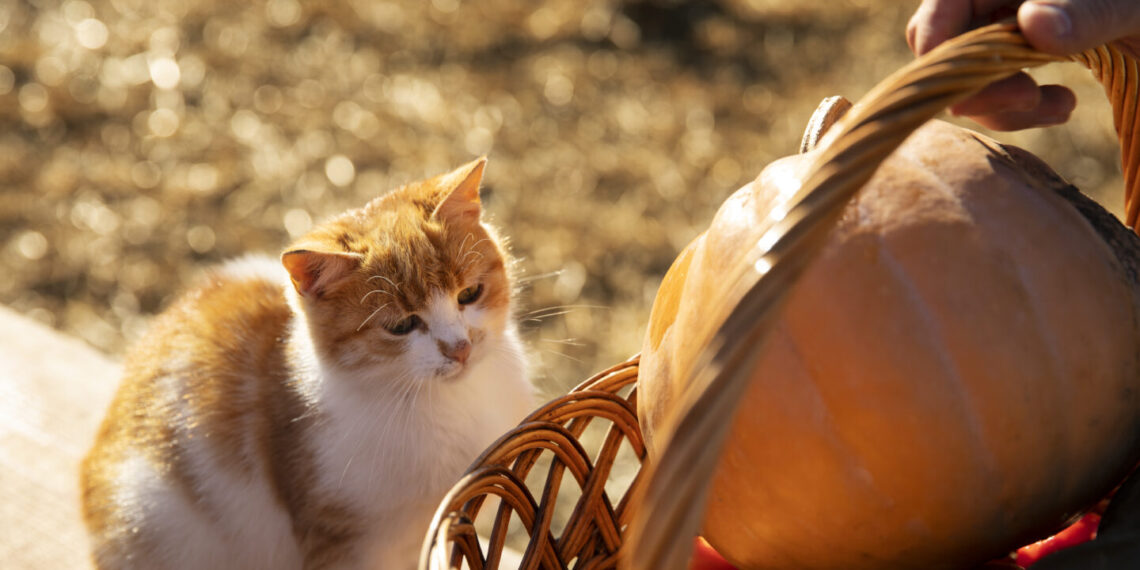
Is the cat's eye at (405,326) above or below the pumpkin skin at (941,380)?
above

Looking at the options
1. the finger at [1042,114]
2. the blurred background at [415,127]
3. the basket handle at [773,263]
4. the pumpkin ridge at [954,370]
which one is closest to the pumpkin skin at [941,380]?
the pumpkin ridge at [954,370]

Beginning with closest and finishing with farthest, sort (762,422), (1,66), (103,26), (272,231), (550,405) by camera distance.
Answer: (762,422) < (550,405) < (272,231) < (1,66) < (103,26)

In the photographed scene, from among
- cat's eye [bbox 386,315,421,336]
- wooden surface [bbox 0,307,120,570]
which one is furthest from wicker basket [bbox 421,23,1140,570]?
wooden surface [bbox 0,307,120,570]

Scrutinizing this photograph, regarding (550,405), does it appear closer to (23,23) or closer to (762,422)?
(762,422)

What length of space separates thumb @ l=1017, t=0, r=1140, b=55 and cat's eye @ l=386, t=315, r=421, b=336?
0.70 meters

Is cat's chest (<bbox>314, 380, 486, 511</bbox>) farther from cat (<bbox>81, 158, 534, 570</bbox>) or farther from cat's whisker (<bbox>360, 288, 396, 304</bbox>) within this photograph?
cat's whisker (<bbox>360, 288, 396, 304</bbox>)

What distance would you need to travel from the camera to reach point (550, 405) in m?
1.08

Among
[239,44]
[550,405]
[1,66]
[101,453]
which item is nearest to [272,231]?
[239,44]

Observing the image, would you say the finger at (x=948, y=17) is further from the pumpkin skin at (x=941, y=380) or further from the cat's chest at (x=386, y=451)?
the cat's chest at (x=386, y=451)

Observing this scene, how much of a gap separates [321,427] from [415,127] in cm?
204

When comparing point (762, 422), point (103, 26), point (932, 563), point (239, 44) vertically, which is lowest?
point (932, 563)

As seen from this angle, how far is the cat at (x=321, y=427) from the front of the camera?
115 cm

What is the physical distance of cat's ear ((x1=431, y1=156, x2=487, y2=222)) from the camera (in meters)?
1.23

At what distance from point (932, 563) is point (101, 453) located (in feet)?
3.11
